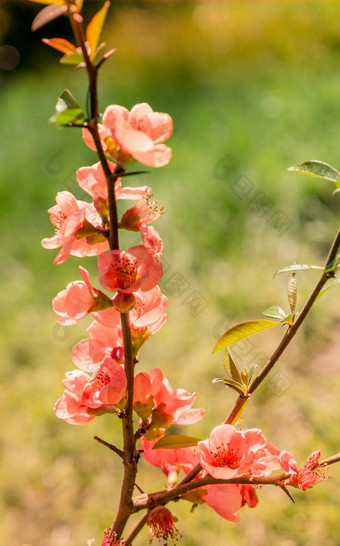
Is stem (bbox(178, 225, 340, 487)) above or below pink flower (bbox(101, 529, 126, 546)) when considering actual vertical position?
above

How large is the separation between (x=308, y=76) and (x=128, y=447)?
2904 millimetres

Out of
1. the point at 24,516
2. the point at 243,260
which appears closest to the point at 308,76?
the point at 243,260

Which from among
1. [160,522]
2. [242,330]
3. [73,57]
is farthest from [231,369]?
[73,57]

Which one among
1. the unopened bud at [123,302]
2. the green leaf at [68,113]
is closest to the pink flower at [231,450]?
the unopened bud at [123,302]

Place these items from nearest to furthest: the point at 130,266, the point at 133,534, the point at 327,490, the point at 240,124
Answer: the point at 130,266 < the point at 133,534 < the point at 327,490 < the point at 240,124

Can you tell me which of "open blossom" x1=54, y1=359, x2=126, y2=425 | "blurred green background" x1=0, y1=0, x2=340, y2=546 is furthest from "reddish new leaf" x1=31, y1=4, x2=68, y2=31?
"blurred green background" x1=0, y1=0, x2=340, y2=546

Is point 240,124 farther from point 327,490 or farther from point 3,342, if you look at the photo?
point 327,490

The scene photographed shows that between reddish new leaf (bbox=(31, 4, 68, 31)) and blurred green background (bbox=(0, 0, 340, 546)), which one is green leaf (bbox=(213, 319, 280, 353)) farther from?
blurred green background (bbox=(0, 0, 340, 546))

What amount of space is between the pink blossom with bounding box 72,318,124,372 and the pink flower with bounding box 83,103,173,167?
0.14 m

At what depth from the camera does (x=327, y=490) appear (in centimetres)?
115

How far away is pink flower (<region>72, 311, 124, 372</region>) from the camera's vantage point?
0.43 m

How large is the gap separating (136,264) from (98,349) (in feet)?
0.34

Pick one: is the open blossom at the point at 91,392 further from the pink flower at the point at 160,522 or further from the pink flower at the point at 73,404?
the pink flower at the point at 160,522

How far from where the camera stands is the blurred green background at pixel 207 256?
1.21 metres
